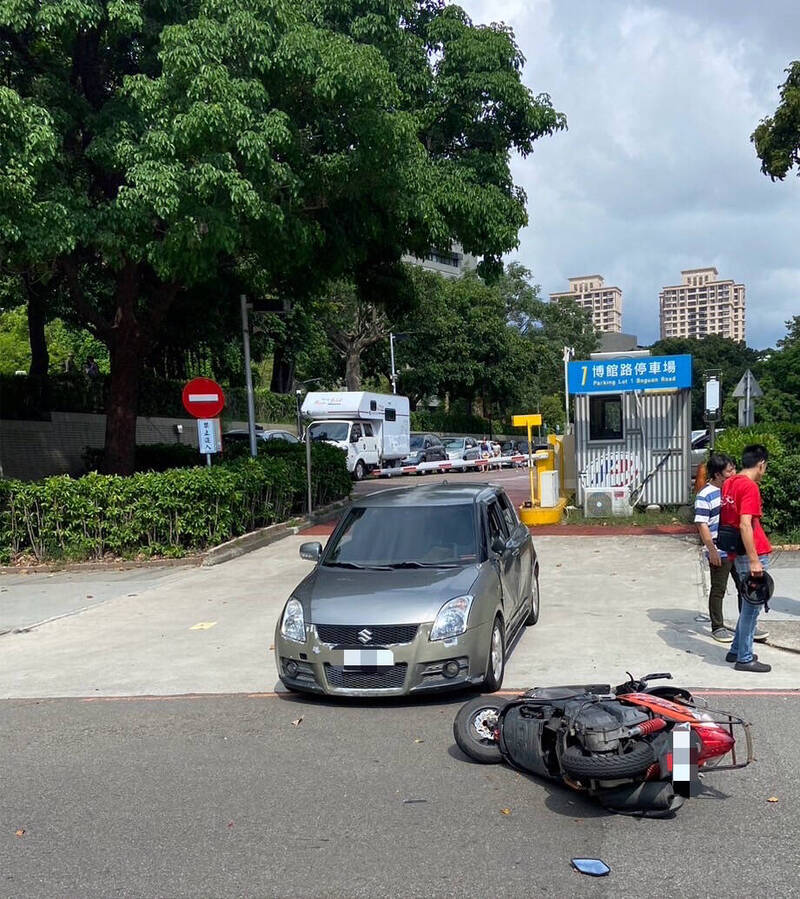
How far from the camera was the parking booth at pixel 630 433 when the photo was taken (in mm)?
17703

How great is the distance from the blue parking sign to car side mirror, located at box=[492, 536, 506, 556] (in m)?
9.99

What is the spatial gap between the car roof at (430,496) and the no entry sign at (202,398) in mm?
8096

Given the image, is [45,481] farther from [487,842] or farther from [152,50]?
[487,842]

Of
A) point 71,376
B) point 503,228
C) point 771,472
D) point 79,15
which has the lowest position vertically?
point 771,472

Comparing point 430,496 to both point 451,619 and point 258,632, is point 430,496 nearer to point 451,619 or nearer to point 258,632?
point 451,619

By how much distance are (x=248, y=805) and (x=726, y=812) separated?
2468mm

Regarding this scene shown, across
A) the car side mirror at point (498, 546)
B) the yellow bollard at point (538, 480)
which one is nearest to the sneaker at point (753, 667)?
the car side mirror at point (498, 546)

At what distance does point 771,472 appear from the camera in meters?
14.1

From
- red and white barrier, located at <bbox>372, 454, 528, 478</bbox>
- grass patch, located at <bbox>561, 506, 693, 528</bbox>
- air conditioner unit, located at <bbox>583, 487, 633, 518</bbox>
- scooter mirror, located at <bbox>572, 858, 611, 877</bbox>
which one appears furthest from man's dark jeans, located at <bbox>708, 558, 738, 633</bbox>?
red and white barrier, located at <bbox>372, 454, 528, 478</bbox>

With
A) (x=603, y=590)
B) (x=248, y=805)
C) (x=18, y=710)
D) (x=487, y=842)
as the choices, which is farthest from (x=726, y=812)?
(x=603, y=590)

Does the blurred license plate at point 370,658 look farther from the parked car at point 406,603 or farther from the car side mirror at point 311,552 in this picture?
the car side mirror at point 311,552

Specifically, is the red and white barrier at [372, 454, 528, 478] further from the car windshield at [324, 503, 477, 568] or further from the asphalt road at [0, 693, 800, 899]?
the asphalt road at [0, 693, 800, 899]

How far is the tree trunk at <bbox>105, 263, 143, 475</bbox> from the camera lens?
19.1m

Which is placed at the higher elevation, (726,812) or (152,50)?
(152,50)
